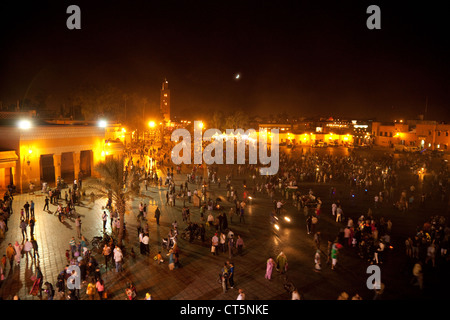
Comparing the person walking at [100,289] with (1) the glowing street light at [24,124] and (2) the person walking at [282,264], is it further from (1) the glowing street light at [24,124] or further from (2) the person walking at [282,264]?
(1) the glowing street light at [24,124]

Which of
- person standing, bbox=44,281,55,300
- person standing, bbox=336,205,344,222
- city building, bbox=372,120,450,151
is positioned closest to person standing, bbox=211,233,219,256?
person standing, bbox=44,281,55,300

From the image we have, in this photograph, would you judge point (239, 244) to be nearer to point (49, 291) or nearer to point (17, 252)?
point (49, 291)

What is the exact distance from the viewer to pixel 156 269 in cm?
1081

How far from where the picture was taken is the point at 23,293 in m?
9.27

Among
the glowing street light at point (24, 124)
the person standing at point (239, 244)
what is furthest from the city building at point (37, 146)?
the person standing at point (239, 244)

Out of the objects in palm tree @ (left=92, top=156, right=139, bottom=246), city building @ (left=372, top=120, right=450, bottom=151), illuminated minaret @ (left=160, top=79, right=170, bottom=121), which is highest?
illuminated minaret @ (left=160, top=79, right=170, bottom=121)

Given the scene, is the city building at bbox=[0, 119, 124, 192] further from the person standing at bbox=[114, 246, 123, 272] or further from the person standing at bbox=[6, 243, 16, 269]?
the person standing at bbox=[114, 246, 123, 272]

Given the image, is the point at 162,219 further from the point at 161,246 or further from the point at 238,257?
the point at 238,257

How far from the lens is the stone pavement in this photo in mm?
9398

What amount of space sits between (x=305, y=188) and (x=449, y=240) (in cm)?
1318

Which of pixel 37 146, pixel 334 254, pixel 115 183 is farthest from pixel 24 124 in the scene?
pixel 334 254

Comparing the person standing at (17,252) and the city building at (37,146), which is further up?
the city building at (37,146)

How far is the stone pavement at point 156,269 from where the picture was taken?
30.8 feet

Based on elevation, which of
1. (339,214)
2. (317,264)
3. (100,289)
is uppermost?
(339,214)
